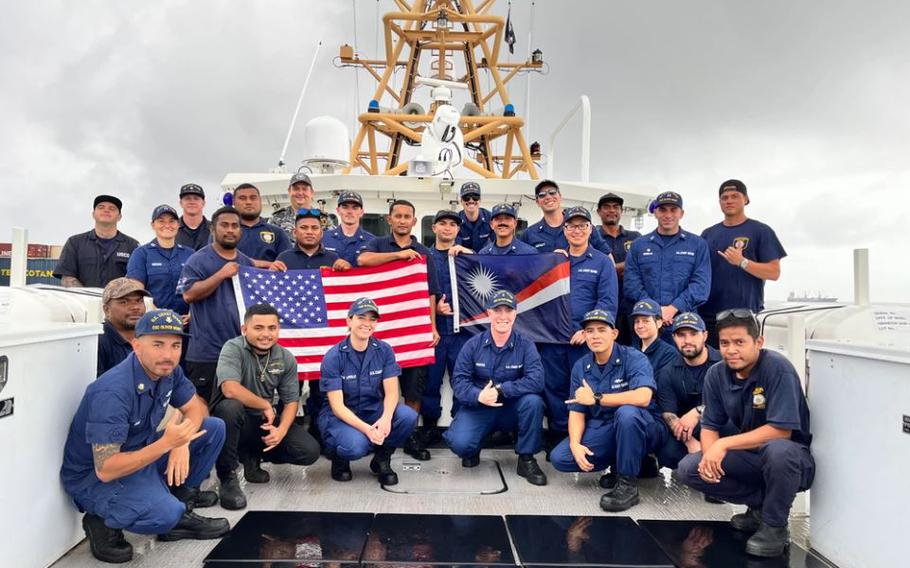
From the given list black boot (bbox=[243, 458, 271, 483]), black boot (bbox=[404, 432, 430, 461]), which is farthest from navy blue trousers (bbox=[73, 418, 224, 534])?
black boot (bbox=[404, 432, 430, 461])

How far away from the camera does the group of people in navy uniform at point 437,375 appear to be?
2.97 metres

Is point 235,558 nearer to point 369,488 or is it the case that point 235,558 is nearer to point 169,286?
point 369,488

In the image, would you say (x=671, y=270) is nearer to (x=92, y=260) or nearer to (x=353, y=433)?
(x=353, y=433)

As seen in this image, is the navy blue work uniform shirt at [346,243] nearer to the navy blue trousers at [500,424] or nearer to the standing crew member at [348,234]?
the standing crew member at [348,234]

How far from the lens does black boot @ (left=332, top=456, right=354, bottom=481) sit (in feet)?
13.3

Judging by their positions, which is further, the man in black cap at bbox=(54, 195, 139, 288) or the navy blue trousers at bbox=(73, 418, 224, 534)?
the man in black cap at bbox=(54, 195, 139, 288)

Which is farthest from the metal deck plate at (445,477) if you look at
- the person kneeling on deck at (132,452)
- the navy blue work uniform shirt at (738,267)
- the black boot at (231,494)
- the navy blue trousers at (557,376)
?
the navy blue work uniform shirt at (738,267)

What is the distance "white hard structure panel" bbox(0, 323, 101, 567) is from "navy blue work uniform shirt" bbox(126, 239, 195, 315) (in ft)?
5.68

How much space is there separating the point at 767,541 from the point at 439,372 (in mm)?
2607

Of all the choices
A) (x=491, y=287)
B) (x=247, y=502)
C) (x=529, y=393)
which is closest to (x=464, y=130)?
(x=491, y=287)

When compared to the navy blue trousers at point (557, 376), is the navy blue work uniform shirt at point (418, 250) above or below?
above

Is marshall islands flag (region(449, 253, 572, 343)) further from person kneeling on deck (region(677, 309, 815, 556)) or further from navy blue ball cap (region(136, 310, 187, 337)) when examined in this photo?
navy blue ball cap (region(136, 310, 187, 337))

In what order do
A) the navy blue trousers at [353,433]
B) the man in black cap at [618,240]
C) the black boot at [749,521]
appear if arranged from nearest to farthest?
1. the black boot at [749,521]
2. the navy blue trousers at [353,433]
3. the man in black cap at [618,240]

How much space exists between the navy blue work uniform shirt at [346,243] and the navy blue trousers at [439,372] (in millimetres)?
1060
